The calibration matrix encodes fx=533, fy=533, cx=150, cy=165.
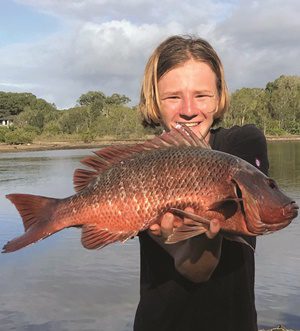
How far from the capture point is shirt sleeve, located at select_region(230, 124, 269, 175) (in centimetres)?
291

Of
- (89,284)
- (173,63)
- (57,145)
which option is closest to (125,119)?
(57,145)

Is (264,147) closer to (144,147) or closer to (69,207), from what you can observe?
(144,147)

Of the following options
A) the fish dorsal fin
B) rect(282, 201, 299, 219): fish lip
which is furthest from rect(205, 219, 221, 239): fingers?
the fish dorsal fin

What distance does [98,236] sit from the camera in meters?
2.53

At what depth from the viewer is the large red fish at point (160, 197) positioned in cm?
228

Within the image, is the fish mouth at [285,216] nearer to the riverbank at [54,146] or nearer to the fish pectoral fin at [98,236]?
the fish pectoral fin at [98,236]

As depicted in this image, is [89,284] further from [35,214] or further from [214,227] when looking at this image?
[214,227]

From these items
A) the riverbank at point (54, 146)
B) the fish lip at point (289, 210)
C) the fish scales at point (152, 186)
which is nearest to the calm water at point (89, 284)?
the fish scales at point (152, 186)

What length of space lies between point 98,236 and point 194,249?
460mm

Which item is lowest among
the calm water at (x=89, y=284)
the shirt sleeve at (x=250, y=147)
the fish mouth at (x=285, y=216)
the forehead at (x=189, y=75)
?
the calm water at (x=89, y=284)

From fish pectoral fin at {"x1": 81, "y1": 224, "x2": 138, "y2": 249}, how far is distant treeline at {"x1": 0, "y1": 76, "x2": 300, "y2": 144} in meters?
67.5

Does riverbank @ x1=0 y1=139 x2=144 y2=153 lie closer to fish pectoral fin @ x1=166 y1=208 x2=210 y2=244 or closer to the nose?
the nose

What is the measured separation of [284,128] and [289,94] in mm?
5630

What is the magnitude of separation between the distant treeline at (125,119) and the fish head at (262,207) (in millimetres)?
67702
